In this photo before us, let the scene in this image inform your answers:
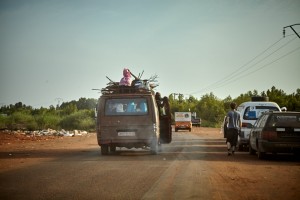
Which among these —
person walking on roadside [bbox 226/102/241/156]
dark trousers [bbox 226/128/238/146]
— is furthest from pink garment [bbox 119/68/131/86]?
dark trousers [bbox 226/128/238/146]

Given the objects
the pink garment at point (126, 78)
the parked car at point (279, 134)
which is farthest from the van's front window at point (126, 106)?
the parked car at point (279, 134)

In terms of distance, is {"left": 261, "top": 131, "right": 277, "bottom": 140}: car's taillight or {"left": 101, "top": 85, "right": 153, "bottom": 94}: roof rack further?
{"left": 101, "top": 85, "right": 153, "bottom": 94}: roof rack

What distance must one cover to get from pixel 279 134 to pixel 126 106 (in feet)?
18.1

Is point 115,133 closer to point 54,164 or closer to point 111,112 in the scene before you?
point 111,112

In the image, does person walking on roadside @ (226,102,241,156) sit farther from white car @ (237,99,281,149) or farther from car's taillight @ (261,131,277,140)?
white car @ (237,99,281,149)

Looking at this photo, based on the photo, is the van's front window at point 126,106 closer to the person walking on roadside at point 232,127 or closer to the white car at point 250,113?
the person walking on roadside at point 232,127

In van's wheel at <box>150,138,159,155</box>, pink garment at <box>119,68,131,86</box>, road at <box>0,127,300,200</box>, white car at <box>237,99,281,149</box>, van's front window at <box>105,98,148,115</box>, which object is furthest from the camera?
white car at <box>237,99,281,149</box>

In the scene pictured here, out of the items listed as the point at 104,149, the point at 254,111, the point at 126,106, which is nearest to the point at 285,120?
the point at 254,111

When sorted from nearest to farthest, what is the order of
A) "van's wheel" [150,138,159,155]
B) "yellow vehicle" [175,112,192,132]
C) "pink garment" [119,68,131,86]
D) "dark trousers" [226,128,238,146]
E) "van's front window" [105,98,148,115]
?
1. "van's wheel" [150,138,159,155]
2. "van's front window" [105,98,148,115]
3. "dark trousers" [226,128,238,146]
4. "pink garment" [119,68,131,86]
5. "yellow vehicle" [175,112,192,132]

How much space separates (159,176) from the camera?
9.42 m

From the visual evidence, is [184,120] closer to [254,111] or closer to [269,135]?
[254,111]

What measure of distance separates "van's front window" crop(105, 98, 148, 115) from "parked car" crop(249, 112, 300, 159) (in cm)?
427

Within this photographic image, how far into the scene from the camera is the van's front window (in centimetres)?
1546

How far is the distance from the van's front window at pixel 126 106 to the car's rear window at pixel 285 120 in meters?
4.47
